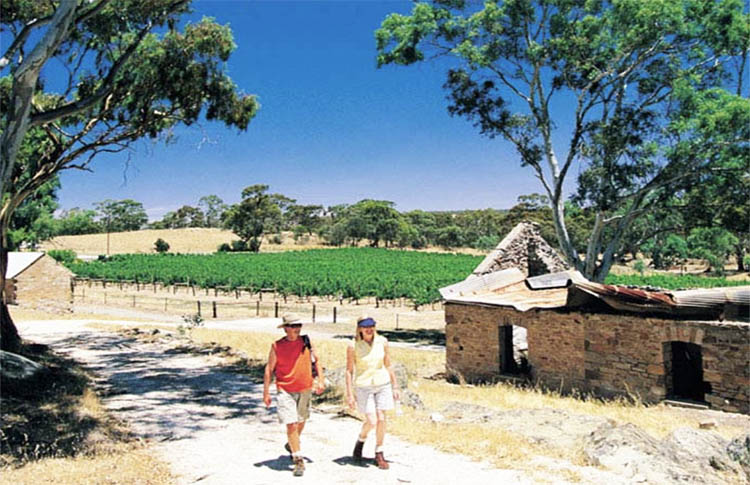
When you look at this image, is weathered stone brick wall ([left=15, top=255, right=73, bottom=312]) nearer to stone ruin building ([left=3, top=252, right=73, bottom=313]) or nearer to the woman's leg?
stone ruin building ([left=3, top=252, right=73, bottom=313])

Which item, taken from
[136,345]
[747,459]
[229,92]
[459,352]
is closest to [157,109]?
[229,92]

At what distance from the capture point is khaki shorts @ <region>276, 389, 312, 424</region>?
588 centimetres

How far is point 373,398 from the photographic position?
5992 millimetres

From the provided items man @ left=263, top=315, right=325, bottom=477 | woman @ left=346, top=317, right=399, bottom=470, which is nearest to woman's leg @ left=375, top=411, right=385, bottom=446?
woman @ left=346, top=317, right=399, bottom=470

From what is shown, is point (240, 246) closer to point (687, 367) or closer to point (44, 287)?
point (44, 287)

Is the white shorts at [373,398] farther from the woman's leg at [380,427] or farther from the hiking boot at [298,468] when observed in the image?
the hiking boot at [298,468]

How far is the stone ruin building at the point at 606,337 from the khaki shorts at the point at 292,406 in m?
8.76

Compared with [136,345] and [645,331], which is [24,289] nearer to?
[136,345]

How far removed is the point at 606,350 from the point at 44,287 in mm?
30018

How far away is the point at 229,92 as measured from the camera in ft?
50.6

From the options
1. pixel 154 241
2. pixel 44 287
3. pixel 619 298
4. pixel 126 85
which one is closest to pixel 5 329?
pixel 126 85

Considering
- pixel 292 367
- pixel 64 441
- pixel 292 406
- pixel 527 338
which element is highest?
pixel 292 367

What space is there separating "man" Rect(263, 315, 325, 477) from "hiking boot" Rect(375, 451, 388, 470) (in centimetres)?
77

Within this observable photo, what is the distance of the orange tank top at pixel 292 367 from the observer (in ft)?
19.5
